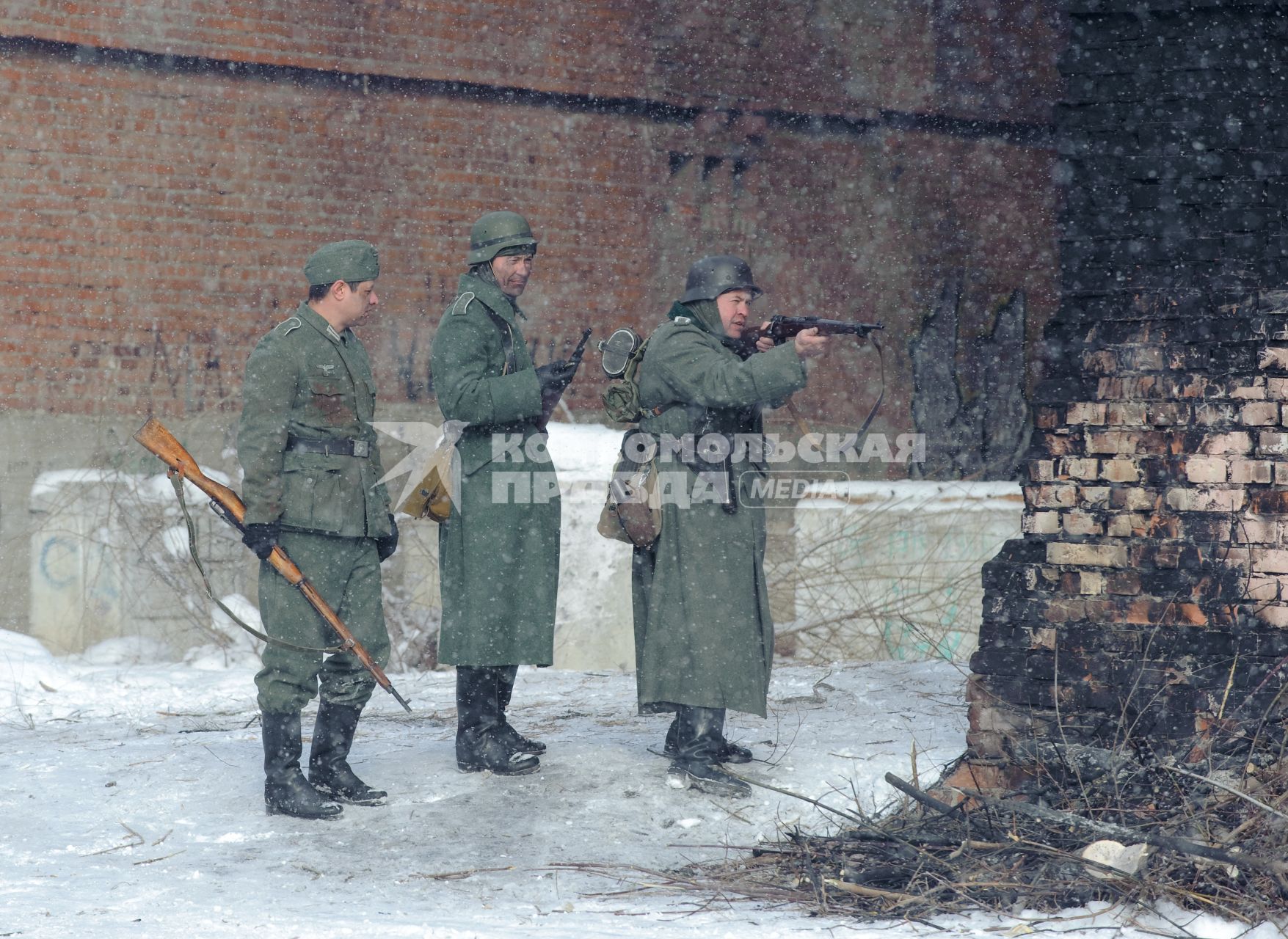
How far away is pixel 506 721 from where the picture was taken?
5.33 meters

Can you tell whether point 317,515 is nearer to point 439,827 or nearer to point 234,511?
point 234,511

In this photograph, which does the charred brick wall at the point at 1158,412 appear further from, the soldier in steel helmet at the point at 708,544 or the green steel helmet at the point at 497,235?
the green steel helmet at the point at 497,235

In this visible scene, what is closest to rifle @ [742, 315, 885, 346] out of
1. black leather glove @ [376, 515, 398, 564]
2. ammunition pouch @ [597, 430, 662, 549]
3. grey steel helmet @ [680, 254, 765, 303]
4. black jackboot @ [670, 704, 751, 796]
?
grey steel helmet @ [680, 254, 765, 303]

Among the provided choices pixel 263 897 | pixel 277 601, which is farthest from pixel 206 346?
pixel 263 897

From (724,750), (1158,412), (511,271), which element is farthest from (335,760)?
(1158,412)

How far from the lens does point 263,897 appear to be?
13.2 ft

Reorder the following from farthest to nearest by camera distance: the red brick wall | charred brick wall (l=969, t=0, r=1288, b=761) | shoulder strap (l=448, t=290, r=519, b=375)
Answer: the red brick wall
shoulder strap (l=448, t=290, r=519, b=375)
charred brick wall (l=969, t=0, r=1288, b=761)

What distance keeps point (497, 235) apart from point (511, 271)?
0.14 meters

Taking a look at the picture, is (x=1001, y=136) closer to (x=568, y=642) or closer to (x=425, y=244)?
(x=425, y=244)

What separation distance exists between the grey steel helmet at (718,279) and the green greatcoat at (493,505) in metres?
0.68

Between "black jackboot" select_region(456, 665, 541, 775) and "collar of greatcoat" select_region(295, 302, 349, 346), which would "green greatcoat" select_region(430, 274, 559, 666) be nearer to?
"black jackboot" select_region(456, 665, 541, 775)

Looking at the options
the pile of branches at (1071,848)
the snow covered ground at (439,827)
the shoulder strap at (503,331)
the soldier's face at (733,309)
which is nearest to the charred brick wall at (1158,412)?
the pile of branches at (1071,848)

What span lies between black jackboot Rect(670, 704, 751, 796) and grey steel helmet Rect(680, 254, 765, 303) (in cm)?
149

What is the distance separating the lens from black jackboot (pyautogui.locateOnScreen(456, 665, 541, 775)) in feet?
16.9
